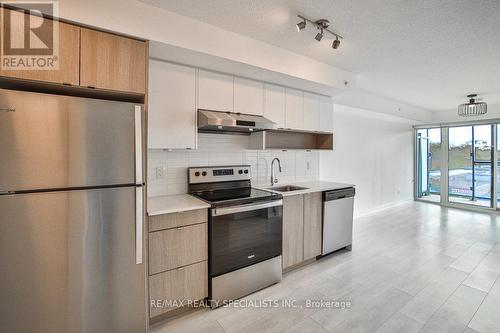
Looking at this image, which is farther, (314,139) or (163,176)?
(314,139)

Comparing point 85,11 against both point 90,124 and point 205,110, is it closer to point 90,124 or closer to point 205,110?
point 90,124

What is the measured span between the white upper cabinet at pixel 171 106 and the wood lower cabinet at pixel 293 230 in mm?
1322

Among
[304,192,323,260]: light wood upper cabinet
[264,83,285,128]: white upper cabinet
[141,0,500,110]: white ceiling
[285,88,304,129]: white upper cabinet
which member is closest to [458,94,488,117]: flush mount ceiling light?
Answer: [141,0,500,110]: white ceiling

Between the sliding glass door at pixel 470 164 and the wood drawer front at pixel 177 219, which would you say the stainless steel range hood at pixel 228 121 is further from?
the sliding glass door at pixel 470 164

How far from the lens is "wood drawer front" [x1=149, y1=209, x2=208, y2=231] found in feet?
6.27

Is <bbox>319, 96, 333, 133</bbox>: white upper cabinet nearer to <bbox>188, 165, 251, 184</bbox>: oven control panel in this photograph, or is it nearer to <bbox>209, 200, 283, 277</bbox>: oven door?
<bbox>188, 165, 251, 184</bbox>: oven control panel

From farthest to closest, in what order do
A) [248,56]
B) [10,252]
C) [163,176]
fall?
[163,176] < [248,56] < [10,252]

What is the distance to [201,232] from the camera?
2.12m

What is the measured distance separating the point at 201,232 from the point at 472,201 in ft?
23.6

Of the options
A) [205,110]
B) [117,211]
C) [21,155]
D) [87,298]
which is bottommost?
[87,298]

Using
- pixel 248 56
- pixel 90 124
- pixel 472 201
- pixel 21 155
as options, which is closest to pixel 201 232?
pixel 90 124

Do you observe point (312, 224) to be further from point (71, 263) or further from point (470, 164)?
point (470, 164)

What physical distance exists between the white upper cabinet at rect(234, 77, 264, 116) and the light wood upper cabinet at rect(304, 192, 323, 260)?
1.25 m

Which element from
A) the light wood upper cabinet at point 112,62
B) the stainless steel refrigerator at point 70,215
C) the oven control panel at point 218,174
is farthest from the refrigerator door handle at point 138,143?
the oven control panel at point 218,174
